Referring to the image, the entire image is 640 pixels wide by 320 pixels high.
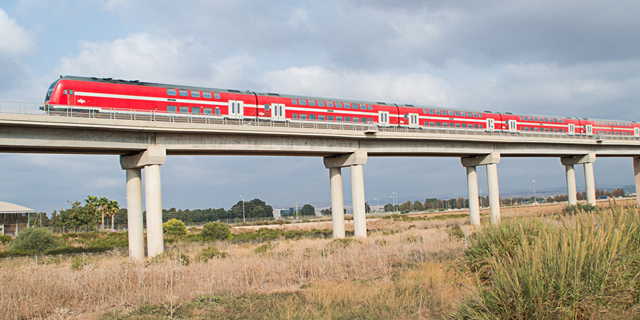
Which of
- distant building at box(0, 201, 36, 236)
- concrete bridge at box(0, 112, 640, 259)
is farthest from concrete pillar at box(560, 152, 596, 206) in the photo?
distant building at box(0, 201, 36, 236)

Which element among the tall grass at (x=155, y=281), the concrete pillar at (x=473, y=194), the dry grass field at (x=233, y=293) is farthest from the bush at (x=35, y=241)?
the concrete pillar at (x=473, y=194)

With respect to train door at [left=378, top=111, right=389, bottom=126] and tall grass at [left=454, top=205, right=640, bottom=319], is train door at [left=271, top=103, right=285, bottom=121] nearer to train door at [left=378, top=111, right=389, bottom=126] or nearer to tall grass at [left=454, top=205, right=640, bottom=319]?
train door at [left=378, top=111, right=389, bottom=126]

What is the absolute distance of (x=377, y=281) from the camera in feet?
51.3

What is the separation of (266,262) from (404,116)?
1075 inches

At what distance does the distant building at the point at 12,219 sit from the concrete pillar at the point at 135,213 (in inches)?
1447

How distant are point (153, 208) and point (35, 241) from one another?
15422 millimetres

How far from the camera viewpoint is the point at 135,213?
2888 centimetres

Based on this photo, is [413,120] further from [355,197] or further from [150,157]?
[150,157]

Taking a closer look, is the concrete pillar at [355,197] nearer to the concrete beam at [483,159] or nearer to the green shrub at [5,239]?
the concrete beam at [483,159]

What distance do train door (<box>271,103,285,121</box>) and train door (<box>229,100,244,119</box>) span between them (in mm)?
2674

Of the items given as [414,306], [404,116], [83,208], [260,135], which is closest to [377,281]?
[414,306]

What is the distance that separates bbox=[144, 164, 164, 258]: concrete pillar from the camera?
27.6m

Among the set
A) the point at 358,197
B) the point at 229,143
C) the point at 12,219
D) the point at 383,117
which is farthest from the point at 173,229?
the point at 383,117

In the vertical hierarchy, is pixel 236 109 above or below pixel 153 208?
above
